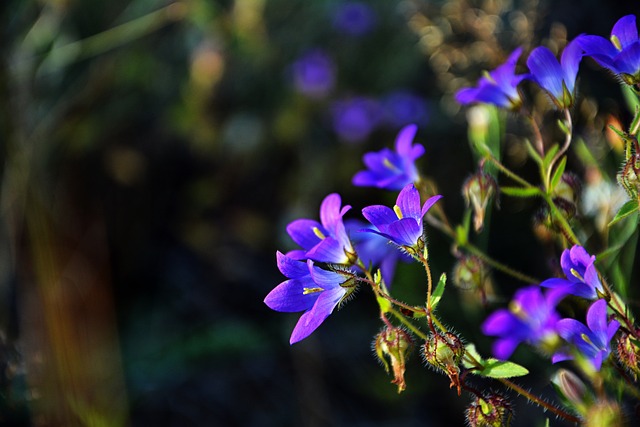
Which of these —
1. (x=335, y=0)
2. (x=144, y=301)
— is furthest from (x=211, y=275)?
(x=335, y=0)

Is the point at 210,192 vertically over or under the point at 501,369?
under

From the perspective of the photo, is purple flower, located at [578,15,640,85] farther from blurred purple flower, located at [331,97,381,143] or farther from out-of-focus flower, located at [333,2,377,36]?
out-of-focus flower, located at [333,2,377,36]

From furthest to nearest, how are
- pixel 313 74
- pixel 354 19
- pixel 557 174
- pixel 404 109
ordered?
1. pixel 354 19
2. pixel 313 74
3. pixel 404 109
4. pixel 557 174

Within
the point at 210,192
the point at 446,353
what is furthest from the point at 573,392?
the point at 210,192

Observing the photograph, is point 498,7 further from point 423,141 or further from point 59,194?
point 59,194

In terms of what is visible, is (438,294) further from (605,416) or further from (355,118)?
(355,118)

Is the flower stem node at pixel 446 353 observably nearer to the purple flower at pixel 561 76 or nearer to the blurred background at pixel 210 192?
the purple flower at pixel 561 76

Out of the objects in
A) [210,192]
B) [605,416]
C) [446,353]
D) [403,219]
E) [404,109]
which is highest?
[403,219]

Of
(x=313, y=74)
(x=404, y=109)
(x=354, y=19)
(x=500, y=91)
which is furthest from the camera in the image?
(x=354, y=19)
